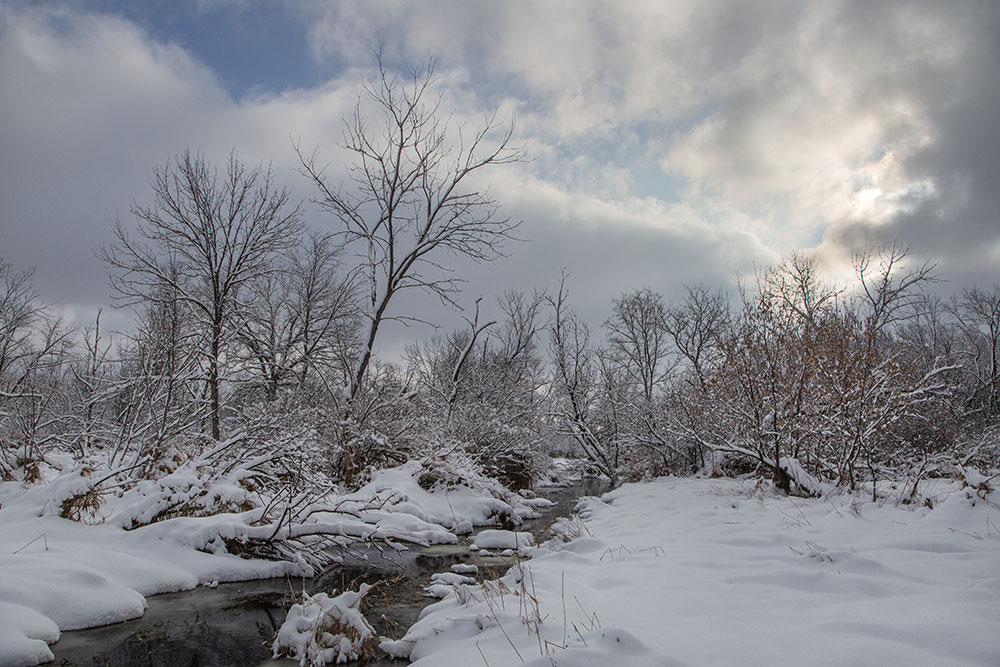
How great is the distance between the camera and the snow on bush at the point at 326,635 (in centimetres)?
371

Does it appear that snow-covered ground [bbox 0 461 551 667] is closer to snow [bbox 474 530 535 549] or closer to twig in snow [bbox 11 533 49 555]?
twig in snow [bbox 11 533 49 555]

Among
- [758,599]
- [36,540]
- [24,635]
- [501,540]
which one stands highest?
[36,540]

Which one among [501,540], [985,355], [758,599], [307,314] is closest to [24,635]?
[758,599]

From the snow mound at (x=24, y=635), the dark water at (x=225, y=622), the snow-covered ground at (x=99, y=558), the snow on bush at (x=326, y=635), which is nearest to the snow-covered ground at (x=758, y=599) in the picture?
the snow on bush at (x=326, y=635)

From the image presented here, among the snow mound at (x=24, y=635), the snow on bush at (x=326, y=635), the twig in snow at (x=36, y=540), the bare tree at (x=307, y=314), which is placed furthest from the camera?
the bare tree at (x=307, y=314)

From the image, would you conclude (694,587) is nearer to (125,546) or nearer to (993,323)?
(125,546)

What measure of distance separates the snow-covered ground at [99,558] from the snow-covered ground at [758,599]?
7.63 feet

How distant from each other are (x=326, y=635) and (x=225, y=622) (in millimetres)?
1358

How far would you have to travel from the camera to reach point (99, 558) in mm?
4910

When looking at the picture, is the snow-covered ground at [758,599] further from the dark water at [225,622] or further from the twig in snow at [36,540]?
the twig in snow at [36,540]

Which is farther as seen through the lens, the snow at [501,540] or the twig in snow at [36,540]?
the snow at [501,540]

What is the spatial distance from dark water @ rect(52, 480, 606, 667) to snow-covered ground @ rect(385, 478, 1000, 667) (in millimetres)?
746

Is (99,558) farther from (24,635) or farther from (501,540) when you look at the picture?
(501,540)

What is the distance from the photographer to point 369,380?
45.7 ft
